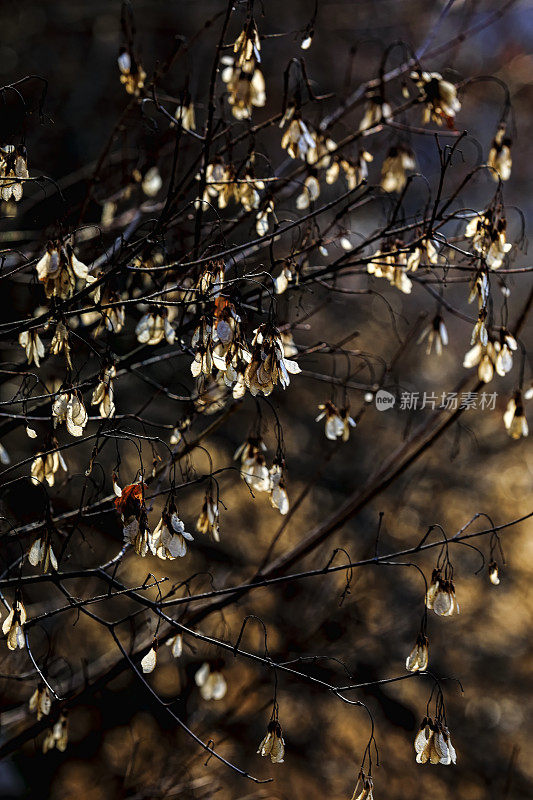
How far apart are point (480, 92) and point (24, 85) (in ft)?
17.7

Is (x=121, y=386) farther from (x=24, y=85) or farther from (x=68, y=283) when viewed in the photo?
(x=68, y=283)

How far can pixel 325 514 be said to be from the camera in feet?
25.1

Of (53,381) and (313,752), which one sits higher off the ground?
(53,381)

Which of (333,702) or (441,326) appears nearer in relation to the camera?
(441,326)

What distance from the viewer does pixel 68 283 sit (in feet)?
5.12

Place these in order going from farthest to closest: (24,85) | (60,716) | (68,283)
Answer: (24,85) → (60,716) → (68,283)

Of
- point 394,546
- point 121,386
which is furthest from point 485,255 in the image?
point 394,546

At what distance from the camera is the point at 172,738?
227 inches

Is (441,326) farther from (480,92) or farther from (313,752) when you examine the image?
(480,92)

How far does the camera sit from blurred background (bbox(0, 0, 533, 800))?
5.11m

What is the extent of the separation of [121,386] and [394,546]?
137 inches

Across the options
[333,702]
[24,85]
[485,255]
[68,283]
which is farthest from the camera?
[333,702]

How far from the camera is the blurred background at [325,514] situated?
511 centimetres

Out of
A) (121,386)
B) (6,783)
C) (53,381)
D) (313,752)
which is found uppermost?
(53,381)
